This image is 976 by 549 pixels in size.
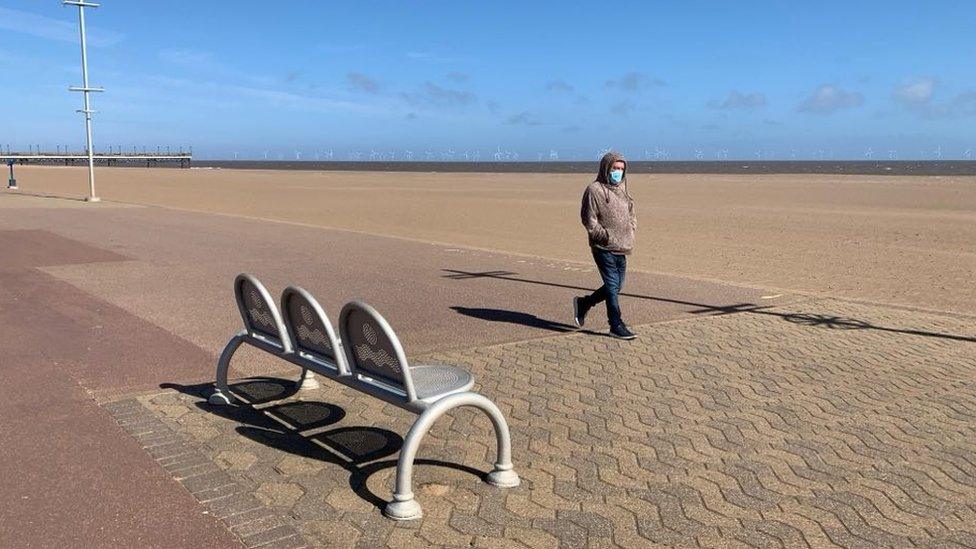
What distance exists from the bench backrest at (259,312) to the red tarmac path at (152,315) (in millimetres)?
877

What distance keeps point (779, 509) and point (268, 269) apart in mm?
9180

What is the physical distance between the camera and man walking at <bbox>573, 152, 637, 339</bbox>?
7.10 m

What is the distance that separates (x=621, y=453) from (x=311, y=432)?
1784 mm

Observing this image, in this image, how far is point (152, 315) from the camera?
8.09 m

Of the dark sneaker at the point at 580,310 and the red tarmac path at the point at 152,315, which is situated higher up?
the dark sneaker at the point at 580,310

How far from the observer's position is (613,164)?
23.0ft

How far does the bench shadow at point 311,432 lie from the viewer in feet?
14.1

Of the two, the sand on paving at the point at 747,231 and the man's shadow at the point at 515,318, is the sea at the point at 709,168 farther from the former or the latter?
the man's shadow at the point at 515,318

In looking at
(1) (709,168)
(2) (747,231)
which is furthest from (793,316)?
(1) (709,168)

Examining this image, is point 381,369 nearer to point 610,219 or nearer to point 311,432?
point 311,432

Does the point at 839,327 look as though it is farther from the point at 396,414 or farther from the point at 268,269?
the point at 268,269

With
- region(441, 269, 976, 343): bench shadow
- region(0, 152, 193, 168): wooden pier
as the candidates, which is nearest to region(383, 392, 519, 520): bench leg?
region(441, 269, 976, 343): bench shadow

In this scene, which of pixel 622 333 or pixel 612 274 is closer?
pixel 612 274

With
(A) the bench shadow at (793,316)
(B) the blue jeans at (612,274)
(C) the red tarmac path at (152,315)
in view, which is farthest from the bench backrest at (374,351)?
(A) the bench shadow at (793,316)
